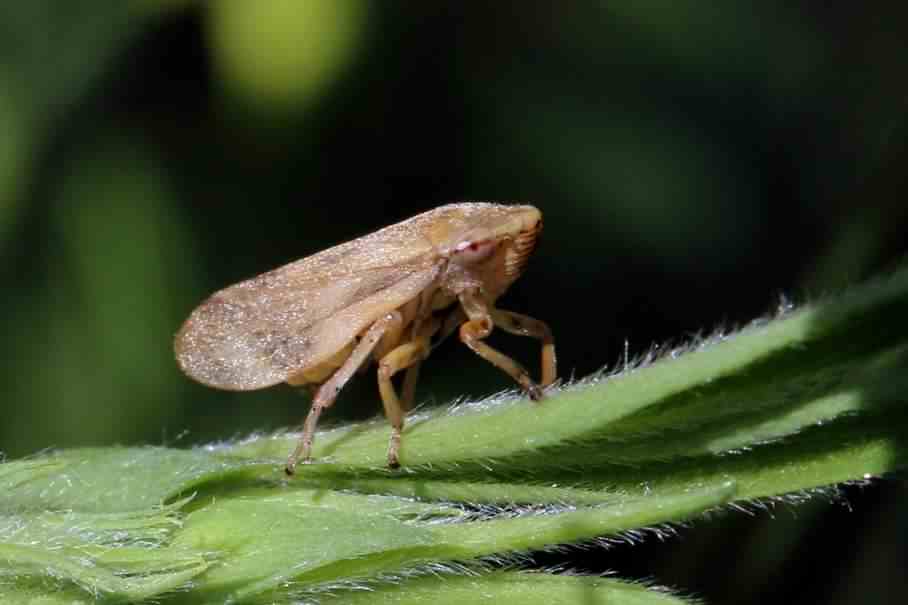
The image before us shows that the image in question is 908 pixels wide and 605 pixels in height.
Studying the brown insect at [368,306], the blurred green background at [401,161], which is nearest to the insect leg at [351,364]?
the brown insect at [368,306]

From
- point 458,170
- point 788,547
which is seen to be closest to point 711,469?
point 788,547

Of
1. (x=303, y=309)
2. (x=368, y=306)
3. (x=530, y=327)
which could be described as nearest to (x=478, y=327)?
(x=530, y=327)

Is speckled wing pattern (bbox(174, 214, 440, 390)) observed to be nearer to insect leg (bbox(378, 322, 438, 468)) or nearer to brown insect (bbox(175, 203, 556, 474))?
brown insect (bbox(175, 203, 556, 474))

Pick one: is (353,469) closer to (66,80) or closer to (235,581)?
(235,581)

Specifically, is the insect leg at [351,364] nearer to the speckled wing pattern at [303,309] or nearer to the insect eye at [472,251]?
the speckled wing pattern at [303,309]

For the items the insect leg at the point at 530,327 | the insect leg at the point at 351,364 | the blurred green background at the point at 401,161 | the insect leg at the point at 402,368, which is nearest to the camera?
the insect leg at the point at 402,368

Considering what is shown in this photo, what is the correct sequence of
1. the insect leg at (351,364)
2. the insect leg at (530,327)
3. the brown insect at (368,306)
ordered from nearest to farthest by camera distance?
1. the insect leg at (351,364)
2. the insect leg at (530,327)
3. the brown insect at (368,306)

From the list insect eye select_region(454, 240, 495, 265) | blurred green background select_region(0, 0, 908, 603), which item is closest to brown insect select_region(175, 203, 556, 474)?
insect eye select_region(454, 240, 495, 265)
